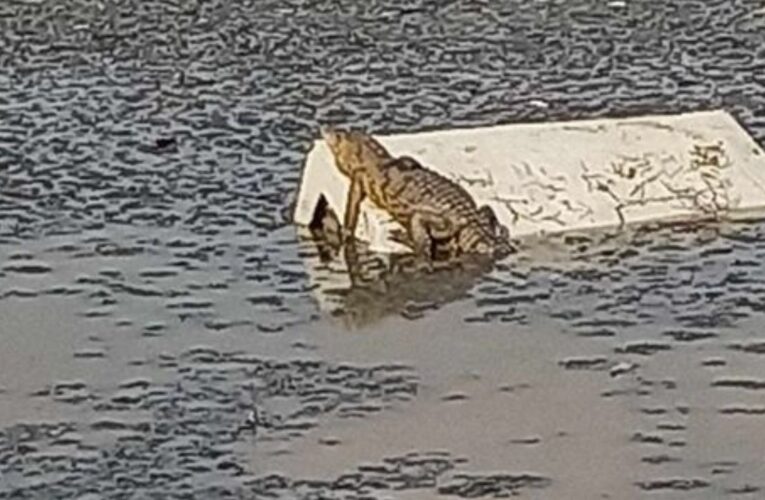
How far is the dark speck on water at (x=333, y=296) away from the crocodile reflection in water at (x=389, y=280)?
15 mm

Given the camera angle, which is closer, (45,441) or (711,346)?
(45,441)

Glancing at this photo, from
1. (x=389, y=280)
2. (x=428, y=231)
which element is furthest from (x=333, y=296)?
(x=428, y=231)

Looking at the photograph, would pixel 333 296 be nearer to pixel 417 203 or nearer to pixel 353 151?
pixel 417 203

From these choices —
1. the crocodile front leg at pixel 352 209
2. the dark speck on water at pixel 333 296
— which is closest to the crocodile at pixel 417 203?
the crocodile front leg at pixel 352 209

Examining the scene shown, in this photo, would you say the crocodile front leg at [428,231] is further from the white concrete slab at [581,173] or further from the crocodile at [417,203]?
the white concrete slab at [581,173]

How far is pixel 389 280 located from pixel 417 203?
342 millimetres

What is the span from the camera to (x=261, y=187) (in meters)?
9.14

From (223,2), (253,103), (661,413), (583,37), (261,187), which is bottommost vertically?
(661,413)

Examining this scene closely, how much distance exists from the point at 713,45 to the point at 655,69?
0.49 metres

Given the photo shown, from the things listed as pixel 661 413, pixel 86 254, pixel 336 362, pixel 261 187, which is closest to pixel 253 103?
pixel 261 187

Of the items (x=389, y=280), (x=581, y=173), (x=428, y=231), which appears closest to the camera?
(x=389, y=280)

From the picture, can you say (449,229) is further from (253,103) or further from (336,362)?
(253,103)

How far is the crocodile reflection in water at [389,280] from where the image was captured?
7.84 m

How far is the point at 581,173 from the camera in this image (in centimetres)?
869
